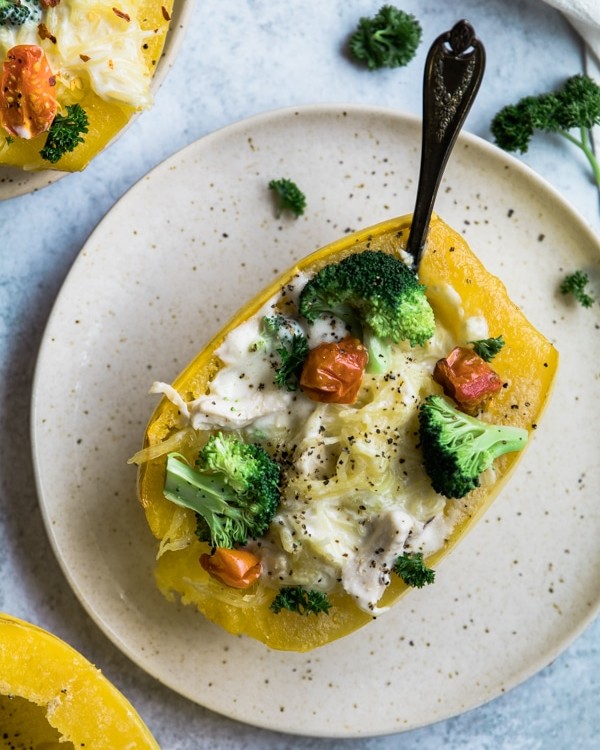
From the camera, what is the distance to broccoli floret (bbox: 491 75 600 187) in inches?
130

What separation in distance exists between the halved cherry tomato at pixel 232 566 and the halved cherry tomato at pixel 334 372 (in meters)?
0.49

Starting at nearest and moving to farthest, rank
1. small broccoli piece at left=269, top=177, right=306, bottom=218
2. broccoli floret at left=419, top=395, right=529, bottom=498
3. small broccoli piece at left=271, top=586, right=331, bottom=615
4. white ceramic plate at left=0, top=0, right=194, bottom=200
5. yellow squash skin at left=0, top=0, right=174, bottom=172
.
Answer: broccoli floret at left=419, top=395, right=529, bottom=498, small broccoli piece at left=271, top=586, right=331, bottom=615, yellow squash skin at left=0, top=0, right=174, bottom=172, white ceramic plate at left=0, top=0, right=194, bottom=200, small broccoli piece at left=269, top=177, right=306, bottom=218

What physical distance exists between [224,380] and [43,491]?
845 millimetres

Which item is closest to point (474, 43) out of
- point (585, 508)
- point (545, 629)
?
point (585, 508)

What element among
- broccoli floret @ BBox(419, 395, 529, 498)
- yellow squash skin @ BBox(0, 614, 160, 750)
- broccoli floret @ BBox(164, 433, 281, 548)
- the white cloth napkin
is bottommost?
yellow squash skin @ BBox(0, 614, 160, 750)

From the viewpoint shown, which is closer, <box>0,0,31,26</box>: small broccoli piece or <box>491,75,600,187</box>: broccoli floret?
<box>0,0,31,26</box>: small broccoli piece

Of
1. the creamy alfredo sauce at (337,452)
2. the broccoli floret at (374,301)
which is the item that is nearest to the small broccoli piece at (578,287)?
the creamy alfredo sauce at (337,452)

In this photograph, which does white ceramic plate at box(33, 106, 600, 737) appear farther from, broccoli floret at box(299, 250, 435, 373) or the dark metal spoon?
broccoli floret at box(299, 250, 435, 373)

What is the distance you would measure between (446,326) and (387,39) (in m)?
1.14

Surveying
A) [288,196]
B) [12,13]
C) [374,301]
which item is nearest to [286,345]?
[374,301]

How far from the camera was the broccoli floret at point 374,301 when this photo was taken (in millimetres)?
2613

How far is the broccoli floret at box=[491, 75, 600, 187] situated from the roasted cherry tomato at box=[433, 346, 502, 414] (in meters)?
1.00

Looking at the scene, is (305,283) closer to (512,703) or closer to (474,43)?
(474,43)

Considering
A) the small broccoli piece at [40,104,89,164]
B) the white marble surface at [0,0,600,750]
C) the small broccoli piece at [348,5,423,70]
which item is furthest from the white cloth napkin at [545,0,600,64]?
the small broccoli piece at [40,104,89,164]
